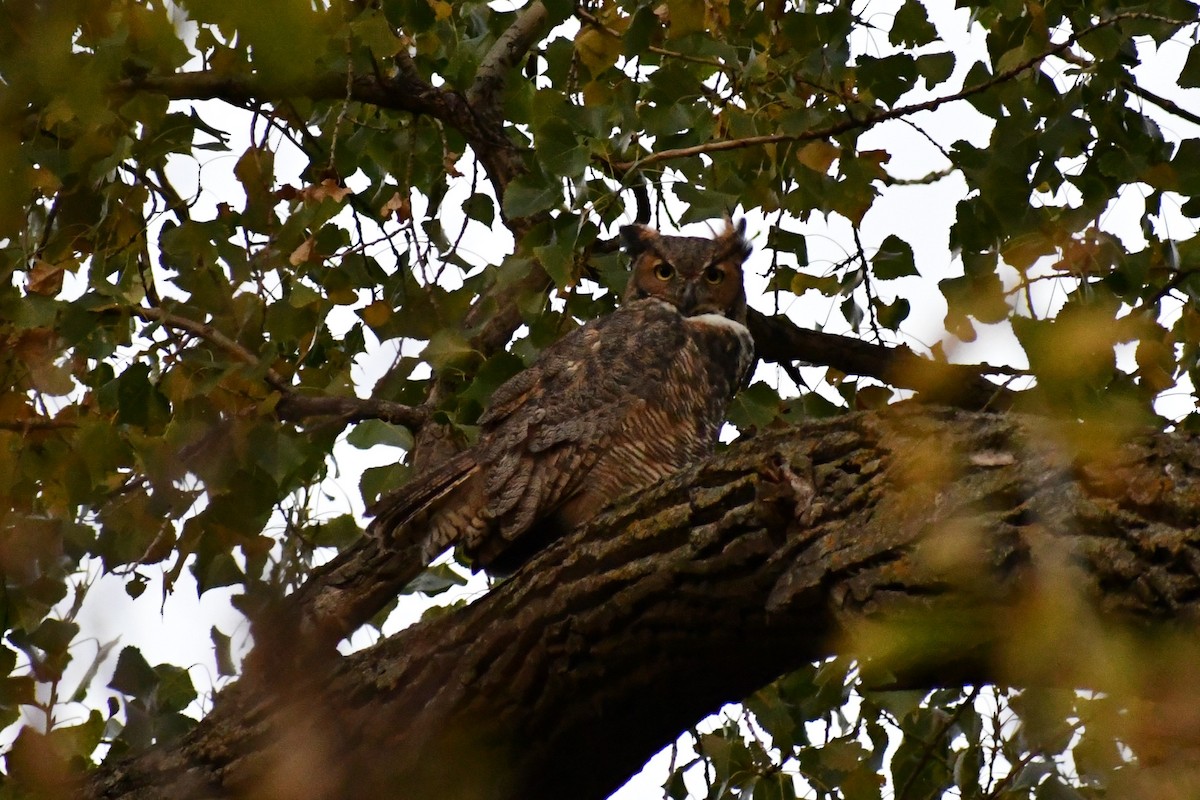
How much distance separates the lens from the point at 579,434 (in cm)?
306

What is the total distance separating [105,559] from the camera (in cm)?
231

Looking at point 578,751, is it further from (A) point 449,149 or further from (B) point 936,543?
(A) point 449,149

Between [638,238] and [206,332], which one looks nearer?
Result: [206,332]

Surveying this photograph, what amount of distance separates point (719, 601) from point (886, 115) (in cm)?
127

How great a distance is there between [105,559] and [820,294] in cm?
186

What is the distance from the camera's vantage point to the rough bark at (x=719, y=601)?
56.9 inches

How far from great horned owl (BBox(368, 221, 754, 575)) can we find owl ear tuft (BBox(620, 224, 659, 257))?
0.85 feet

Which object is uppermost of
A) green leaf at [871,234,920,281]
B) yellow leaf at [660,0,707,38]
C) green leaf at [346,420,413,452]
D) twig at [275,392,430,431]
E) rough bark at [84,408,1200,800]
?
yellow leaf at [660,0,707,38]

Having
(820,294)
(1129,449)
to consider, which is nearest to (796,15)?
(820,294)

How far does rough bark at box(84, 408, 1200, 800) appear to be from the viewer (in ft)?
4.75

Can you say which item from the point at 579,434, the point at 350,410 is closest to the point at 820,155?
the point at 579,434

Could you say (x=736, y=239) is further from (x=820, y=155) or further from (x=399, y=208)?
(x=820, y=155)

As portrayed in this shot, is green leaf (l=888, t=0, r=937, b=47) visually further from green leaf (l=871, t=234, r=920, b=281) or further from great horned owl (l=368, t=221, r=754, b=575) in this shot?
great horned owl (l=368, t=221, r=754, b=575)

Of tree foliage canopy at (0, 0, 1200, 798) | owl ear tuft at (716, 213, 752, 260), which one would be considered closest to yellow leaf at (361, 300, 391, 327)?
tree foliage canopy at (0, 0, 1200, 798)
